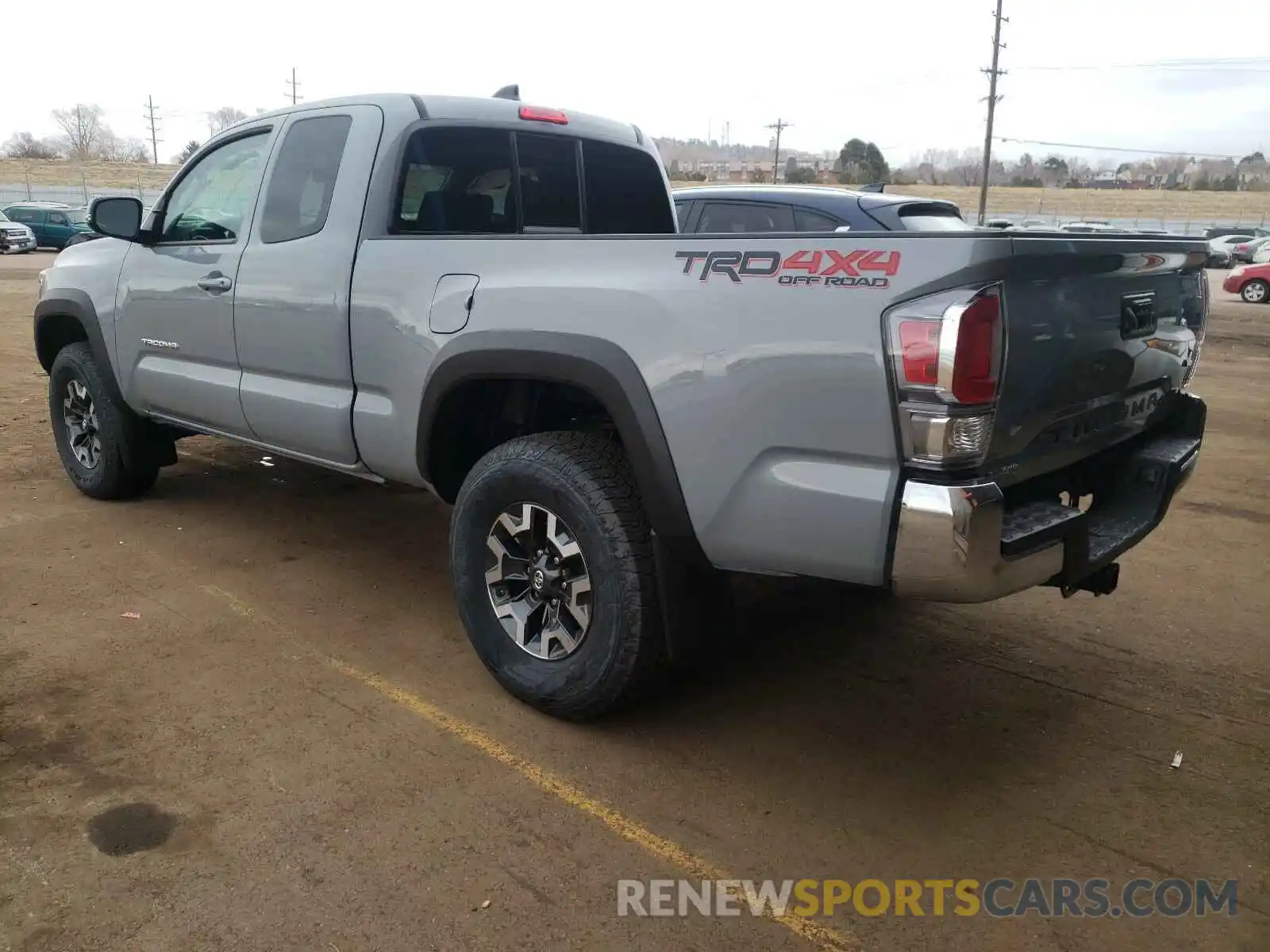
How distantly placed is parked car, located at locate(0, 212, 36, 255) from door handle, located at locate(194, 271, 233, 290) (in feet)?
98.1

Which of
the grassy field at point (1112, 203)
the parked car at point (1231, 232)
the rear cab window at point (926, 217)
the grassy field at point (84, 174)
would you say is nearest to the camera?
the rear cab window at point (926, 217)

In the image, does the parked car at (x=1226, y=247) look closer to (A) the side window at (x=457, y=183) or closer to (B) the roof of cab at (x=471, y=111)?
(B) the roof of cab at (x=471, y=111)

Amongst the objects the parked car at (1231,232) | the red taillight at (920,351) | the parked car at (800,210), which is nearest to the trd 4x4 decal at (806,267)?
the red taillight at (920,351)

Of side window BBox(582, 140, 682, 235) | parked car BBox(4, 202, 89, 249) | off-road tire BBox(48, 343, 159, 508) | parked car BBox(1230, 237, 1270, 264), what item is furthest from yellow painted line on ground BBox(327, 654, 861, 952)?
parked car BBox(1230, 237, 1270, 264)

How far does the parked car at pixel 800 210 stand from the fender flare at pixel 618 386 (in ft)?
14.2

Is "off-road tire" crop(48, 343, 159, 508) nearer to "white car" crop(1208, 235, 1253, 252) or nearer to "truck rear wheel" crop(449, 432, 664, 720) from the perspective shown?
"truck rear wheel" crop(449, 432, 664, 720)

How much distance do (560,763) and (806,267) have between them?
64.5 inches

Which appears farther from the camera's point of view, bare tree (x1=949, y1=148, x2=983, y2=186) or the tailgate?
bare tree (x1=949, y1=148, x2=983, y2=186)

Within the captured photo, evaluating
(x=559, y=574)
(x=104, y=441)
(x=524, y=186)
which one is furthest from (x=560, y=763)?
(x=104, y=441)

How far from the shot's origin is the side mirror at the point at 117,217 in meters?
4.68

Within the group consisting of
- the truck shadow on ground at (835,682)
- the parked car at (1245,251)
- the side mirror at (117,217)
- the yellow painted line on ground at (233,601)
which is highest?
the side mirror at (117,217)

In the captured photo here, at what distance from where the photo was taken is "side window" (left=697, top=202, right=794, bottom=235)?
25.1 ft

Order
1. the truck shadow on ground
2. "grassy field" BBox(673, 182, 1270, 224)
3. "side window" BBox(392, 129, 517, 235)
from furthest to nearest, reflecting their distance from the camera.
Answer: "grassy field" BBox(673, 182, 1270, 224)
"side window" BBox(392, 129, 517, 235)
the truck shadow on ground

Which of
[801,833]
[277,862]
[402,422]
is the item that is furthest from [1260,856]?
[402,422]
